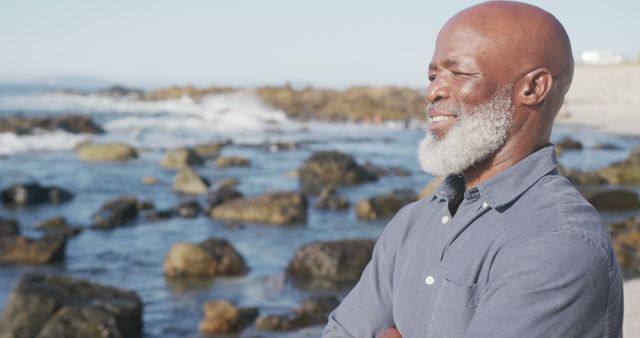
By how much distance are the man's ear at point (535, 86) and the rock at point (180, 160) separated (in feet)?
77.0

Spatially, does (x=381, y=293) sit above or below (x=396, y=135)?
above

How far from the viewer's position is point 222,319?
8.87 m

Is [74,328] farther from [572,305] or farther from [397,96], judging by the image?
[397,96]

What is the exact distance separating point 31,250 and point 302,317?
5482mm

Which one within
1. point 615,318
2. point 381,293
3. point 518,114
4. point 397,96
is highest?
point 518,114

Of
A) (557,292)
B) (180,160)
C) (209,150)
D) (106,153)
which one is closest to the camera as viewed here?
(557,292)

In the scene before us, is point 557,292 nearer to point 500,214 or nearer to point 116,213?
point 500,214

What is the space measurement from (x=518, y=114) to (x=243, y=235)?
40.8 feet

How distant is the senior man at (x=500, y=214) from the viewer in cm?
189

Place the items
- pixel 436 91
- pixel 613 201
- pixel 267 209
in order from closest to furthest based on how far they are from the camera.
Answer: pixel 436 91 < pixel 267 209 < pixel 613 201

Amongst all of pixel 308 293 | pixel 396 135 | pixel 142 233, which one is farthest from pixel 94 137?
pixel 308 293

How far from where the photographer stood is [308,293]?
10547 mm

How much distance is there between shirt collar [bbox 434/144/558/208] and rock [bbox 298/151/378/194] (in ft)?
63.4

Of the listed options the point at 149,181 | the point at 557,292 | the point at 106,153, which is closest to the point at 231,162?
the point at 106,153
